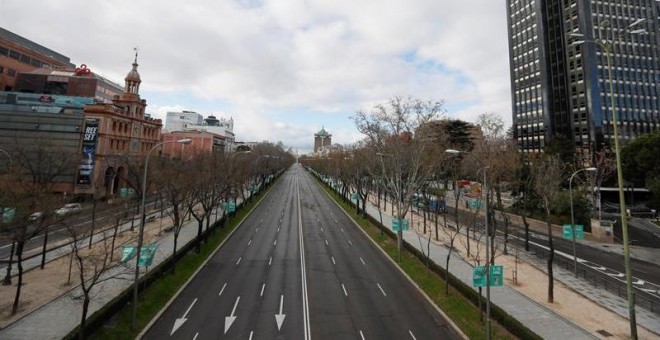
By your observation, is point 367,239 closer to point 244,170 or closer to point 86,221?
point 244,170

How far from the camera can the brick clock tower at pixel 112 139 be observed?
63.0m

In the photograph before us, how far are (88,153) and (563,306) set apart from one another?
72.0 meters

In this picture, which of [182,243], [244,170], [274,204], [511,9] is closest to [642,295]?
[182,243]

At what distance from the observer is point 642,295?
26391 millimetres

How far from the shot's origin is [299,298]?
23.9 meters

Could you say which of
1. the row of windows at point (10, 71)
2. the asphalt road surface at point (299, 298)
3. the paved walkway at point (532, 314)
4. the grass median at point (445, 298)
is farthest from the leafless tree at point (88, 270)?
the row of windows at point (10, 71)

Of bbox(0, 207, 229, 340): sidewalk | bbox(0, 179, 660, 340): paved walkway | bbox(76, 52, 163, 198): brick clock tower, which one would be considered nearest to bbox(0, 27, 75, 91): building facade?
bbox(76, 52, 163, 198): brick clock tower

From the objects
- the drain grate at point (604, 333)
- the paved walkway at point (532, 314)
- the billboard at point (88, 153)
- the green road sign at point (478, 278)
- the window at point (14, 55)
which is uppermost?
the window at point (14, 55)

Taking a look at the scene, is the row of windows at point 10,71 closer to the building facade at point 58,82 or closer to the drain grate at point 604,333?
the building facade at point 58,82

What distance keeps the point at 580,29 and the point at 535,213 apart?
213 feet

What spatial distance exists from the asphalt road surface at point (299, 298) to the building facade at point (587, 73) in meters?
83.1

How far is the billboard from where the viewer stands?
62688 millimetres

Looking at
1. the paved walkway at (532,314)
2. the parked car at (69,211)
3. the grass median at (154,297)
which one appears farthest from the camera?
the parked car at (69,211)

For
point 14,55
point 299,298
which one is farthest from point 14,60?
point 299,298
